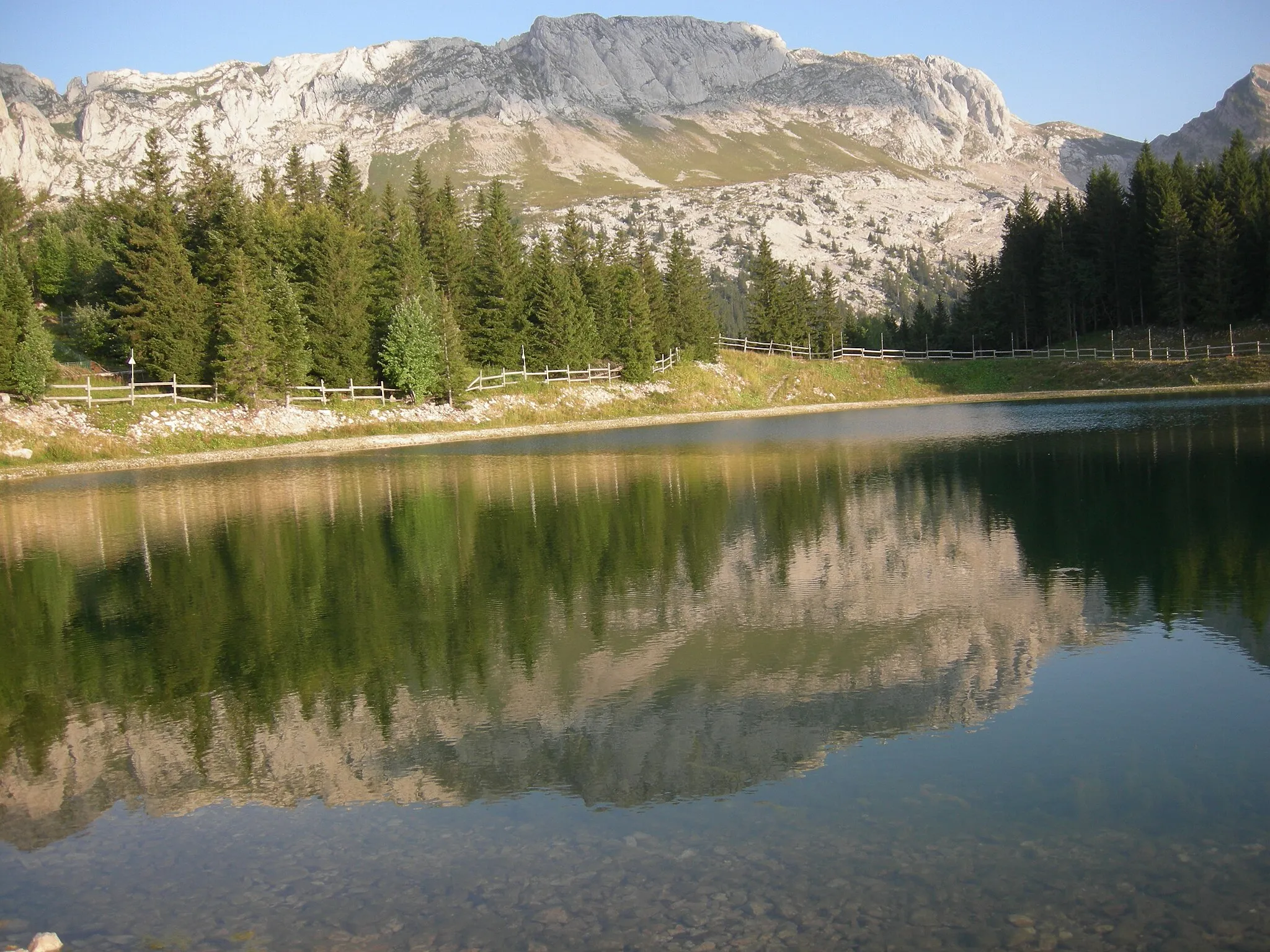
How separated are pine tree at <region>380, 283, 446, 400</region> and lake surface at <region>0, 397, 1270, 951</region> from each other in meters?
46.7

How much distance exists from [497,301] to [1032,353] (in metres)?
59.6

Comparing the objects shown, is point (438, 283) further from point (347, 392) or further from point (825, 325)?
point (825, 325)

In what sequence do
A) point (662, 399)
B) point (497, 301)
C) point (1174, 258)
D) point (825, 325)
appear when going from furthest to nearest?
point (825, 325), point (1174, 258), point (662, 399), point (497, 301)

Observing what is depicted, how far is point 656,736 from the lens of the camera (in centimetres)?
1047

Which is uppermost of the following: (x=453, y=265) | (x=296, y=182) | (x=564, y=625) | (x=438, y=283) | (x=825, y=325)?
(x=296, y=182)

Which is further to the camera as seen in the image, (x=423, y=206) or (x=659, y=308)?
(x=659, y=308)

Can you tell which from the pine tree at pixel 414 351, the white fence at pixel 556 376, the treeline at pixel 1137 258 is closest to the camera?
the pine tree at pixel 414 351

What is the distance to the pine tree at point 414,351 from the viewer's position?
229ft

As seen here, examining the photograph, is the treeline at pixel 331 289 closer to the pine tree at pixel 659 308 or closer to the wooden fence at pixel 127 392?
the pine tree at pixel 659 308

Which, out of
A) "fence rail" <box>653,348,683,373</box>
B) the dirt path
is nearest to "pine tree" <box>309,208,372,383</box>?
the dirt path

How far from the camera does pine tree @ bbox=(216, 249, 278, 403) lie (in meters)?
60.0

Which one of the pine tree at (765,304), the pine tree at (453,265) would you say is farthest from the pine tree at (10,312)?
the pine tree at (765,304)

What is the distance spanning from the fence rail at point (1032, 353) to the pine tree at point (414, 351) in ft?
138

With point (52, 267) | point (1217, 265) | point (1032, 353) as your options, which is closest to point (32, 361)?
point (52, 267)
